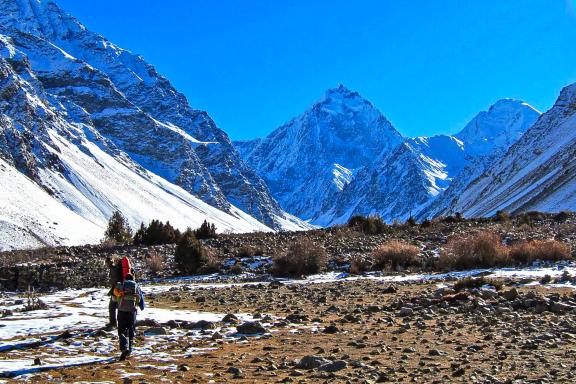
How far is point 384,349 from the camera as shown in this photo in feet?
32.3

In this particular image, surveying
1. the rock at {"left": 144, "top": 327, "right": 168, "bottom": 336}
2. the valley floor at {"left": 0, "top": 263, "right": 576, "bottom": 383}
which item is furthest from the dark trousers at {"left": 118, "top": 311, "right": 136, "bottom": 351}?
the rock at {"left": 144, "top": 327, "right": 168, "bottom": 336}

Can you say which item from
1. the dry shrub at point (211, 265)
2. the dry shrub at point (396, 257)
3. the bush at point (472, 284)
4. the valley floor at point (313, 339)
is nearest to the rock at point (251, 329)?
the valley floor at point (313, 339)

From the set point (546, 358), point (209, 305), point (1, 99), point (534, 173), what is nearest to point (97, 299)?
point (209, 305)

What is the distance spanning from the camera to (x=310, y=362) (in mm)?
8875

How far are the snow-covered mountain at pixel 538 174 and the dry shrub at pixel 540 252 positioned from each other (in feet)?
221

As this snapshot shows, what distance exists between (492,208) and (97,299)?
110 meters

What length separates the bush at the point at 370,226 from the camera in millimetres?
39438

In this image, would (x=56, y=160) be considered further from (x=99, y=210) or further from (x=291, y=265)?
(x=291, y=265)

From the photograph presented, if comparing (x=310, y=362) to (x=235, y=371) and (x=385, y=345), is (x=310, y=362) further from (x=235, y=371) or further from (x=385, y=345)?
(x=385, y=345)

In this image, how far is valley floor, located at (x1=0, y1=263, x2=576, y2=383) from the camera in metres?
8.46

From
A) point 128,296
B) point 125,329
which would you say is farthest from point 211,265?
point 125,329

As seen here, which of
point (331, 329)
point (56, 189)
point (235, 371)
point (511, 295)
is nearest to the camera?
point (235, 371)

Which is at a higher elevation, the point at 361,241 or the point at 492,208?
the point at 492,208

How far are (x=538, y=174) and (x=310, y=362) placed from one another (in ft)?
410
